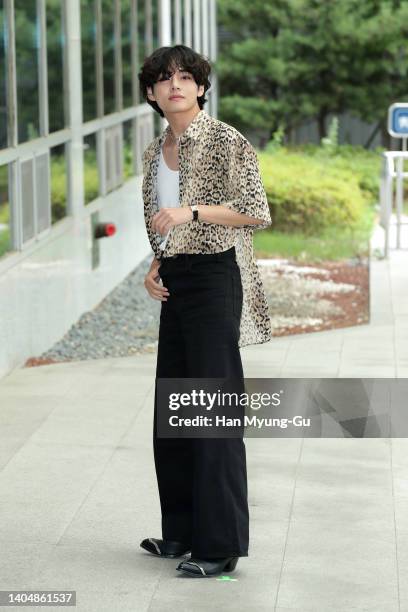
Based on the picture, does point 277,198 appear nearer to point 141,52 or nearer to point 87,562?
point 141,52

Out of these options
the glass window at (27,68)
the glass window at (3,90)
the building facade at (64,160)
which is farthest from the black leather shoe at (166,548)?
the glass window at (27,68)

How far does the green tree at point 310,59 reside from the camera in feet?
90.3

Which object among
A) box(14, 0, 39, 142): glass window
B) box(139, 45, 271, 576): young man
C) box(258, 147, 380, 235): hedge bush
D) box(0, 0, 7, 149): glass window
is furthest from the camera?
box(258, 147, 380, 235): hedge bush

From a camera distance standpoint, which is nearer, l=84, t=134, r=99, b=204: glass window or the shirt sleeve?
the shirt sleeve

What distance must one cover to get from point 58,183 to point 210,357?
6.92 m

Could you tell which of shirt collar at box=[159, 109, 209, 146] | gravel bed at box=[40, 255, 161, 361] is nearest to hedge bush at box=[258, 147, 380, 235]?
gravel bed at box=[40, 255, 161, 361]

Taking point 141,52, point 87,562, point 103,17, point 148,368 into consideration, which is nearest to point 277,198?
point 141,52

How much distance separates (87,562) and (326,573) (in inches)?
35.2

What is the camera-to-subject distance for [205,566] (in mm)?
5262

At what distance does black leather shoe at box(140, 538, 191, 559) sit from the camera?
→ 18.1 feet

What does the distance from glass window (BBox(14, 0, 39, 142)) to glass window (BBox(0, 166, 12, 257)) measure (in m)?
0.53

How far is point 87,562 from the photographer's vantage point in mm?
5508

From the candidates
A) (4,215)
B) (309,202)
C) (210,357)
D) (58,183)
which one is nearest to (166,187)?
(210,357)

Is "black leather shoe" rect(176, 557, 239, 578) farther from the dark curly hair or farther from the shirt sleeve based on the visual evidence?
the dark curly hair
